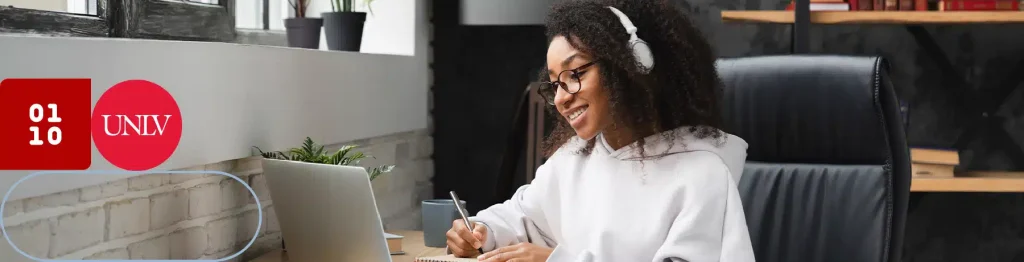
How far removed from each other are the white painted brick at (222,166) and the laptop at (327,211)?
75 mm

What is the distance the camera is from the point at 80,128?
4.58ft

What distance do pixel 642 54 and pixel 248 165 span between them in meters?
0.80

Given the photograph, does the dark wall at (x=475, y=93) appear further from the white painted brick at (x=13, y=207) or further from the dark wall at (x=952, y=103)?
the white painted brick at (x=13, y=207)

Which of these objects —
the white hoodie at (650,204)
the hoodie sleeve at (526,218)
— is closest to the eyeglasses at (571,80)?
the white hoodie at (650,204)

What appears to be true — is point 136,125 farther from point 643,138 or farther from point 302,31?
point 302,31

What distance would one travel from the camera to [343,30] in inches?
99.0

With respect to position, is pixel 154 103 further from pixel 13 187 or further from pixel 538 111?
pixel 538 111

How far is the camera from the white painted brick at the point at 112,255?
4.87 ft

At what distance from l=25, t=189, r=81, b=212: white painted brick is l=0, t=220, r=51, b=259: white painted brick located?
0.06 feet

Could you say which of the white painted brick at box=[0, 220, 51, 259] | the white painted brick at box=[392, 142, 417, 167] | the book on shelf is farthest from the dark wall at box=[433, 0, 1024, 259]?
the white painted brick at box=[0, 220, 51, 259]

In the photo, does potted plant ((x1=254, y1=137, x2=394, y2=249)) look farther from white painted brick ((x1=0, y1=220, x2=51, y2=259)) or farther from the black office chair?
the black office chair

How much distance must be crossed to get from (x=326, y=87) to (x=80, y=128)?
2.59ft

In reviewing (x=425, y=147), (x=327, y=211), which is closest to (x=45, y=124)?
(x=327, y=211)

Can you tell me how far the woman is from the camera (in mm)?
1403
